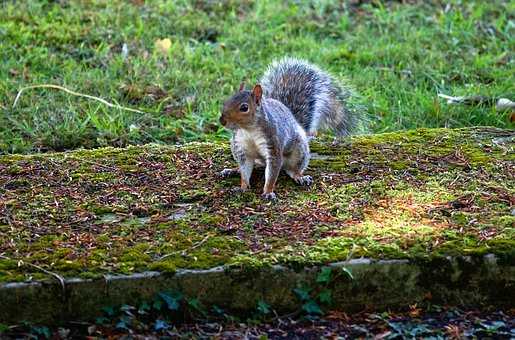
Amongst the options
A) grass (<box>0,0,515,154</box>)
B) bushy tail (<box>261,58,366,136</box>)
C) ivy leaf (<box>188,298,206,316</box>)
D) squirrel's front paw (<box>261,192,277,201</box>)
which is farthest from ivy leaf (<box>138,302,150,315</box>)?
grass (<box>0,0,515,154</box>)

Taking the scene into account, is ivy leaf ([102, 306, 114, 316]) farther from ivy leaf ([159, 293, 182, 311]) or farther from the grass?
the grass

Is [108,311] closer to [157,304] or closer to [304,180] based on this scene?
[157,304]

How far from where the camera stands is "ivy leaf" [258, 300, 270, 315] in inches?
95.0

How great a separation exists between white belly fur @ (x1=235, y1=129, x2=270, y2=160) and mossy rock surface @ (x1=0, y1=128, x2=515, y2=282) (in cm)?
11

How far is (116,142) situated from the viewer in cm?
413

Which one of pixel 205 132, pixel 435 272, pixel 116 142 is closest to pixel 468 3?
pixel 205 132

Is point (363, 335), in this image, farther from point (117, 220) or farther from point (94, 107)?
point (94, 107)

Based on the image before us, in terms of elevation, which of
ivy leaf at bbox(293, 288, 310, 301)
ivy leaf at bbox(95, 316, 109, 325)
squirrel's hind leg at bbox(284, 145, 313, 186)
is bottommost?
ivy leaf at bbox(95, 316, 109, 325)

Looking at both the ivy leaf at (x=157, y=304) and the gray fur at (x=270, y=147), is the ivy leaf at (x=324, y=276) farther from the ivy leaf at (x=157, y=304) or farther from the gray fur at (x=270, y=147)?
the gray fur at (x=270, y=147)

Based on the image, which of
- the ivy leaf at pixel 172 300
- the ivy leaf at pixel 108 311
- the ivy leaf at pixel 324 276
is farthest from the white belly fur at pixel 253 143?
the ivy leaf at pixel 108 311

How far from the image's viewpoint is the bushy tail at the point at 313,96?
3594mm

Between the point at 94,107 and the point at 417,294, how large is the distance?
7.98 feet

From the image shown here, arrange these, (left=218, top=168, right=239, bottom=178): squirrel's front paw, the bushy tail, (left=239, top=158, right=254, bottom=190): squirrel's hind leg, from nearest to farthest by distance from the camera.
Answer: (left=239, top=158, right=254, bottom=190): squirrel's hind leg, (left=218, top=168, right=239, bottom=178): squirrel's front paw, the bushy tail

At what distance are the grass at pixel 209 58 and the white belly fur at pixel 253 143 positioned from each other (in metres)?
1.15
